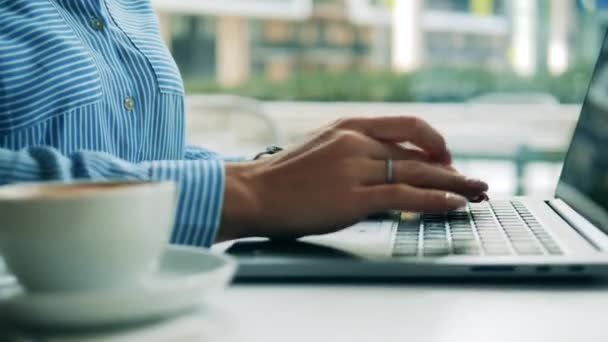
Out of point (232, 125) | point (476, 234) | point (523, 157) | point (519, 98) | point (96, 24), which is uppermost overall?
point (96, 24)

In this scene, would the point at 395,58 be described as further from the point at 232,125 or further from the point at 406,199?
the point at 406,199

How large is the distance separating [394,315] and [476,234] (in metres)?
0.18

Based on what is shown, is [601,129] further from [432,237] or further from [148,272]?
[148,272]

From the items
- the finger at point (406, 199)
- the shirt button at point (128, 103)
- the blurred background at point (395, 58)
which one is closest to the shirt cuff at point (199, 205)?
the finger at point (406, 199)

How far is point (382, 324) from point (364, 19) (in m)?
3.99

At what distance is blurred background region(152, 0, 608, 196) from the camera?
4.16 meters

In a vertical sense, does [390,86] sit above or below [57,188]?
below

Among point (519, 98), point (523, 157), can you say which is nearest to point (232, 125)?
point (523, 157)

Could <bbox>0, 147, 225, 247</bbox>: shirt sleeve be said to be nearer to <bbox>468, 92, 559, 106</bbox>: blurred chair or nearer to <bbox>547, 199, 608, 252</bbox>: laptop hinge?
<bbox>547, 199, 608, 252</bbox>: laptop hinge

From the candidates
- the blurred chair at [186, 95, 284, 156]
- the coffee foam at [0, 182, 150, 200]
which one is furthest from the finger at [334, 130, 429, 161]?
the blurred chair at [186, 95, 284, 156]

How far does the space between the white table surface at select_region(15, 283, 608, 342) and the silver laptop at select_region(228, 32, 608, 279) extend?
0.04 ft

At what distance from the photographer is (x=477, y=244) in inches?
21.7

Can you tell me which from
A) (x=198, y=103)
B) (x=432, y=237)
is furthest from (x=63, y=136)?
(x=198, y=103)

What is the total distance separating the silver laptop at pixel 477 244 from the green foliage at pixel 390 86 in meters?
3.53
